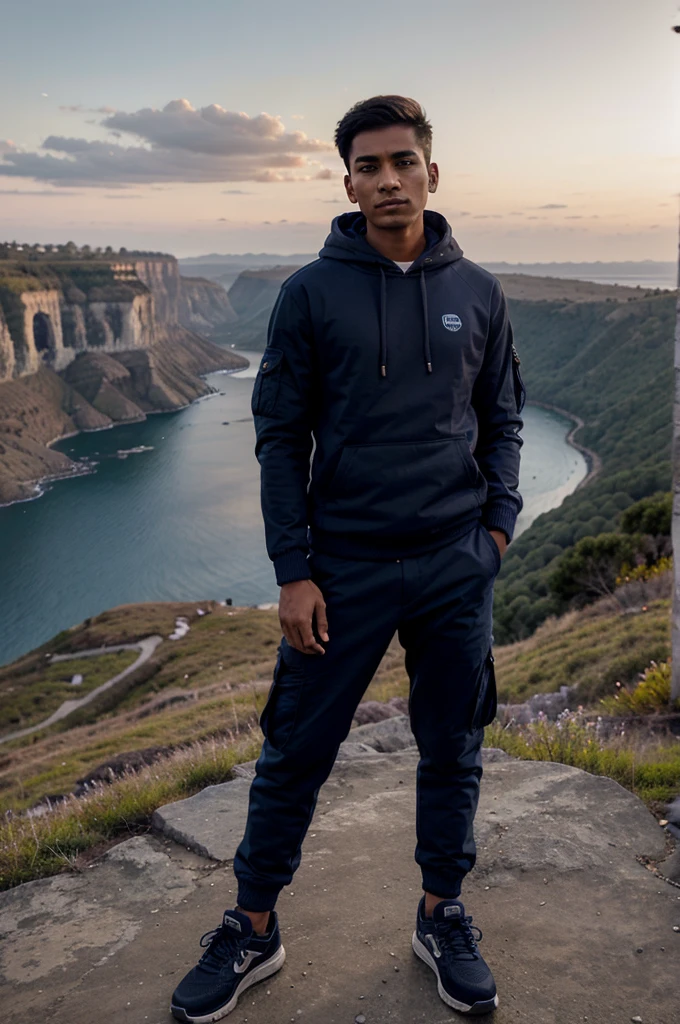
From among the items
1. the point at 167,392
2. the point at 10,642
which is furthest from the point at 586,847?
the point at 167,392

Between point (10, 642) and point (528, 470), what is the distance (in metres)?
46.9

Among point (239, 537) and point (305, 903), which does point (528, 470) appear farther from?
point (305, 903)

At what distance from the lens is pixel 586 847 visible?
10.8 ft

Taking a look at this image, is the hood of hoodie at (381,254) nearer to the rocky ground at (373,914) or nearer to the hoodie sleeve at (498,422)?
the hoodie sleeve at (498,422)

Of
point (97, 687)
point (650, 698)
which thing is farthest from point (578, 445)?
point (650, 698)

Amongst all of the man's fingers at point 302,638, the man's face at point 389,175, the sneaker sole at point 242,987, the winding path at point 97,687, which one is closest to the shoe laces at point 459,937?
the sneaker sole at point 242,987

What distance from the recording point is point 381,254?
8.03 feet

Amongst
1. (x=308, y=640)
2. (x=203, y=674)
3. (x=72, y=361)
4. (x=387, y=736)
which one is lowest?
(x=203, y=674)

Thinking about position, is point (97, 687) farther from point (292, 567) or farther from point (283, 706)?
point (292, 567)

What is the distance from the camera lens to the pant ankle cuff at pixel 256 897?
8.29 ft

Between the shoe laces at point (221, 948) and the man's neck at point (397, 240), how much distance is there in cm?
201

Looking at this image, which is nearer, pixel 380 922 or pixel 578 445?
pixel 380 922

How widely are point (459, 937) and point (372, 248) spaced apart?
2.00 m

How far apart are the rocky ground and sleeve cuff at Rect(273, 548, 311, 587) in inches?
46.9
